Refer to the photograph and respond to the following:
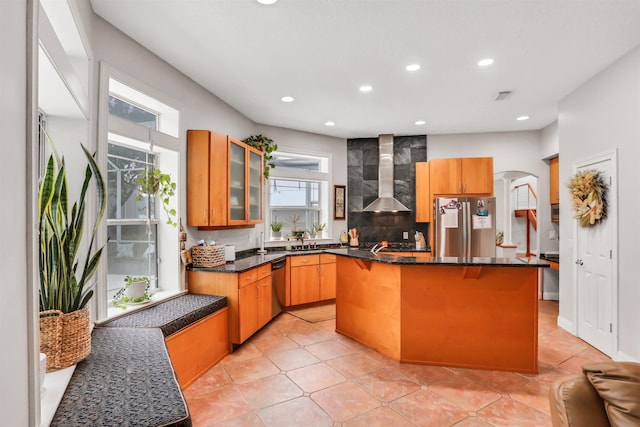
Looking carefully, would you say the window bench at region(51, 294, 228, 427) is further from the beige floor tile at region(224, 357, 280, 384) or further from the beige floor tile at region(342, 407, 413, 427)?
the beige floor tile at region(342, 407, 413, 427)

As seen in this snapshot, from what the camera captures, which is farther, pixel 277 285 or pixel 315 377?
pixel 277 285

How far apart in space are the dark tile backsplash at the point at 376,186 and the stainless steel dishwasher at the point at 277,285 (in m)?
1.86

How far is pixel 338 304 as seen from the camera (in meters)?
3.87

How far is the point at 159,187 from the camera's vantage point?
3.05m

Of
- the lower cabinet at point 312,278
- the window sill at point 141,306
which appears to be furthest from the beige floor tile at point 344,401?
the lower cabinet at point 312,278

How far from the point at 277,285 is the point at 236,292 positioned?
4.05 ft

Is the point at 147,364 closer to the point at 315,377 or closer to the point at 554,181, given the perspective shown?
the point at 315,377

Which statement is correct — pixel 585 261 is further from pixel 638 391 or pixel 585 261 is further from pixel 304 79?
pixel 304 79

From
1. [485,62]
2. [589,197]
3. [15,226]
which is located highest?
[485,62]

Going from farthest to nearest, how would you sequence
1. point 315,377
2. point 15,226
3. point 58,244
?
1. point 315,377
2. point 58,244
3. point 15,226

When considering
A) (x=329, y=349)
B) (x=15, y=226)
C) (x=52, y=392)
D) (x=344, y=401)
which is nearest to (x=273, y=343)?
(x=329, y=349)

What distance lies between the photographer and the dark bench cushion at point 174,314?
7.88 feet

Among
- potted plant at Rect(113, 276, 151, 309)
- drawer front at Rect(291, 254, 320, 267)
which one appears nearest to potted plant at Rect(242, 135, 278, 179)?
drawer front at Rect(291, 254, 320, 267)

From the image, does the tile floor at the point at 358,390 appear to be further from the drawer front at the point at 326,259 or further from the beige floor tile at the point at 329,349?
the drawer front at the point at 326,259
